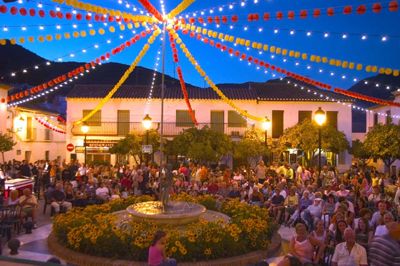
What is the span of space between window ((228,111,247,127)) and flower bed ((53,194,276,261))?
2167cm

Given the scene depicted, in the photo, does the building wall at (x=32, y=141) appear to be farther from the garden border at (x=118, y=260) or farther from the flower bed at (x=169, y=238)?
the garden border at (x=118, y=260)

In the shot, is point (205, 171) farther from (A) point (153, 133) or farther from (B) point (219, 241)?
(B) point (219, 241)

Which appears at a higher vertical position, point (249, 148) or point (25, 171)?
point (249, 148)

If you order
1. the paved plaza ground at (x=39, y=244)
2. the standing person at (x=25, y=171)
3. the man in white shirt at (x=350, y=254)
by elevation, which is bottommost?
the paved plaza ground at (x=39, y=244)

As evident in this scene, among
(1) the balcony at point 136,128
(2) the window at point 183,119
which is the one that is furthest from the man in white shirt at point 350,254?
(2) the window at point 183,119

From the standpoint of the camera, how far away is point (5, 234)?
11.2m

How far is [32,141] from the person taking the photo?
111ft

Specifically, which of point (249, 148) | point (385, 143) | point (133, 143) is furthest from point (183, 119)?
point (385, 143)

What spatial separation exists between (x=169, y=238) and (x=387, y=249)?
166 inches

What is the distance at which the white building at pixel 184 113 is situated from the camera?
103 ft

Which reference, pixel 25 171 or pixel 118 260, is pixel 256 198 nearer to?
pixel 118 260

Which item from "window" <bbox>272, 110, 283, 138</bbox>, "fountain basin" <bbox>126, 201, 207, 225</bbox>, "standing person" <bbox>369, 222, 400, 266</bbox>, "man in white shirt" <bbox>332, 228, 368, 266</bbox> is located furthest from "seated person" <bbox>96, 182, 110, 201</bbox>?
"window" <bbox>272, 110, 283, 138</bbox>

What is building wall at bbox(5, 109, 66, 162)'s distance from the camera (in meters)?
30.7

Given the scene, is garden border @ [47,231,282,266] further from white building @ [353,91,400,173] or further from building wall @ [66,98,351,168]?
building wall @ [66,98,351,168]
